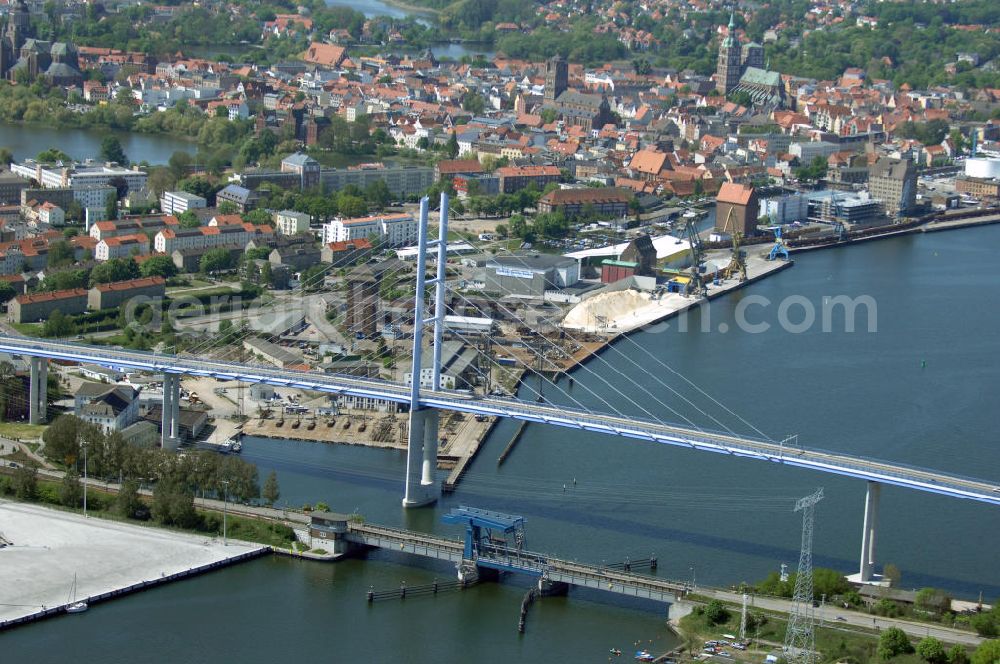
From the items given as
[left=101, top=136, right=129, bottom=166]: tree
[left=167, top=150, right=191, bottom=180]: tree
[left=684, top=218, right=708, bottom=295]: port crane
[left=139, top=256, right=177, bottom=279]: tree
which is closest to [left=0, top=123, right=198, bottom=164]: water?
[left=101, top=136, right=129, bottom=166]: tree

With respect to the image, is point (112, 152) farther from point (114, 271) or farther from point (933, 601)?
point (933, 601)

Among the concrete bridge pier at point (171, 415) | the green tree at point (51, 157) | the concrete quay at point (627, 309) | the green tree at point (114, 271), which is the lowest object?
the concrete bridge pier at point (171, 415)

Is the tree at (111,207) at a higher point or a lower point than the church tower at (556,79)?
lower

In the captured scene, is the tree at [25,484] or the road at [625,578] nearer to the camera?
the road at [625,578]

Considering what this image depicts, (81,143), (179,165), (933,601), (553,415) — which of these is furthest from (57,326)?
(81,143)

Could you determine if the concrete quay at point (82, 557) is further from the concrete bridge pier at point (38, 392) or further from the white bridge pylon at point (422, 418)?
the concrete bridge pier at point (38, 392)

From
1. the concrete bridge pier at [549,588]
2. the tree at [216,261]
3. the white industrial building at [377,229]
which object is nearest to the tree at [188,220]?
the tree at [216,261]

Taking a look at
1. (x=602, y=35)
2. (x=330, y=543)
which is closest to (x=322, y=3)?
(x=602, y=35)
